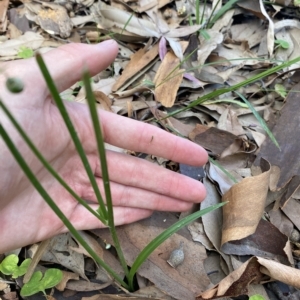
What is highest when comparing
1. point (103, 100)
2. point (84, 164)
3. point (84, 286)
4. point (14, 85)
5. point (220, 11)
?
point (14, 85)

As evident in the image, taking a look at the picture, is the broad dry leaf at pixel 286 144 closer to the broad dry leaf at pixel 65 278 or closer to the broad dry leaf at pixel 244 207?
the broad dry leaf at pixel 244 207

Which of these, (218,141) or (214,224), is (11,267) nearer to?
(214,224)

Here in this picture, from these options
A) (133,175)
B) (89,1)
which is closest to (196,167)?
(133,175)

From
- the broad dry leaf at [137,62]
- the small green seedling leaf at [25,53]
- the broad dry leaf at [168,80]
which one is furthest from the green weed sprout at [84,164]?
the small green seedling leaf at [25,53]

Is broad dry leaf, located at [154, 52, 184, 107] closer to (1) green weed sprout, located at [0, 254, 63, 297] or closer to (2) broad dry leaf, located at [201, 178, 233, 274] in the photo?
(2) broad dry leaf, located at [201, 178, 233, 274]

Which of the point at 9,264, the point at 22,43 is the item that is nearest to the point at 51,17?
the point at 22,43

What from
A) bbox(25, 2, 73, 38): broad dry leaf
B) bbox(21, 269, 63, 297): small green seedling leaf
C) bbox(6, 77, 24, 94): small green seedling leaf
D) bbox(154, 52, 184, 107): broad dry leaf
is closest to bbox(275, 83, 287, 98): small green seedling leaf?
bbox(154, 52, 184, 107): broad dry leaf
